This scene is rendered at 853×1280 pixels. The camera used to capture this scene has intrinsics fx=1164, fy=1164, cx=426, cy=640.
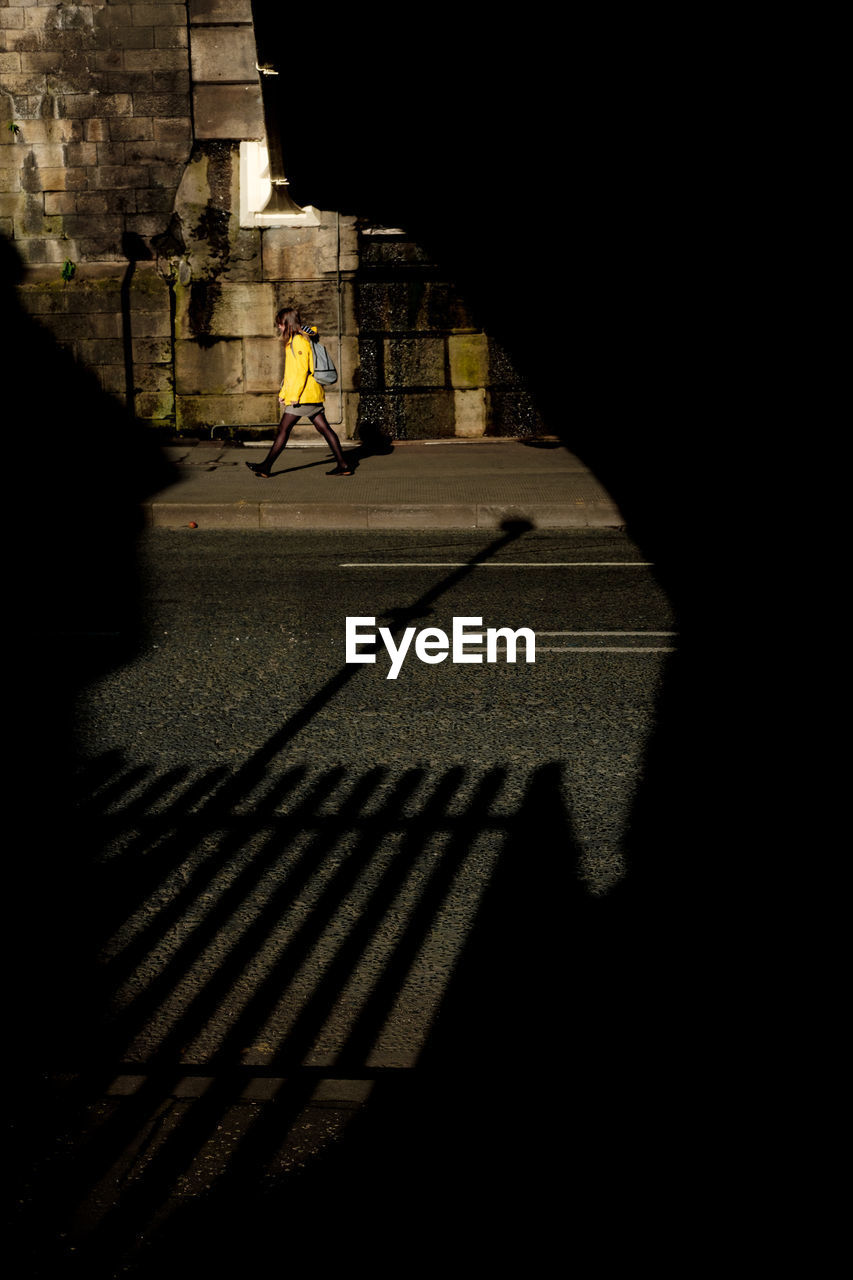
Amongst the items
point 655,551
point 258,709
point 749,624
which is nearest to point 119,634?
point 258,709

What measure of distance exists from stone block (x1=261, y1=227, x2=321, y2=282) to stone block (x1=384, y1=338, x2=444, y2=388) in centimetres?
143

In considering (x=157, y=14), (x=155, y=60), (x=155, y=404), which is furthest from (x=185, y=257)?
(x=157, y=14)

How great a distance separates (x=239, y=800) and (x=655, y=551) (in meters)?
6.03

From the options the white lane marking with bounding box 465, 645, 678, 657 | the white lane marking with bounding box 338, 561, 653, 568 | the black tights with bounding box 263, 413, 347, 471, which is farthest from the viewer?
the black tights with bounding box 263, 413, 347, 471

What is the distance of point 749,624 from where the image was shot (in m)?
7.42

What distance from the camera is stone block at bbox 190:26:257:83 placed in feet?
49.5

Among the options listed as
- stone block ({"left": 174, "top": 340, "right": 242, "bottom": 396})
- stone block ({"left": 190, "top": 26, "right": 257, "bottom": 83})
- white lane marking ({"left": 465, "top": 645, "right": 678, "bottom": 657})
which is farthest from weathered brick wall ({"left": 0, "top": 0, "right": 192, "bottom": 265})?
white lane marking ({"left": 465, "top": 645, "right": 678, "bottom": 657})

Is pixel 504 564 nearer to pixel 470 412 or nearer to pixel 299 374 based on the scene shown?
pixel 299 374

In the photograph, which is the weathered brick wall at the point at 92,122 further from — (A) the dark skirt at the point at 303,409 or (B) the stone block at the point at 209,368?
(A) the dark skirt at the point at 303,409

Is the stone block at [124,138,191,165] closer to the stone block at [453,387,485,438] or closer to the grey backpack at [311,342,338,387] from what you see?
the stone block at [453,387,485,438]

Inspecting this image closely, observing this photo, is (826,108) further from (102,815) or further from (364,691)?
(102,815)

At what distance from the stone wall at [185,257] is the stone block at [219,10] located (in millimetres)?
140

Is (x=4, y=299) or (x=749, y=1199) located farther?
(x=4, y=299)

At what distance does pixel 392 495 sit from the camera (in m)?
11.7
